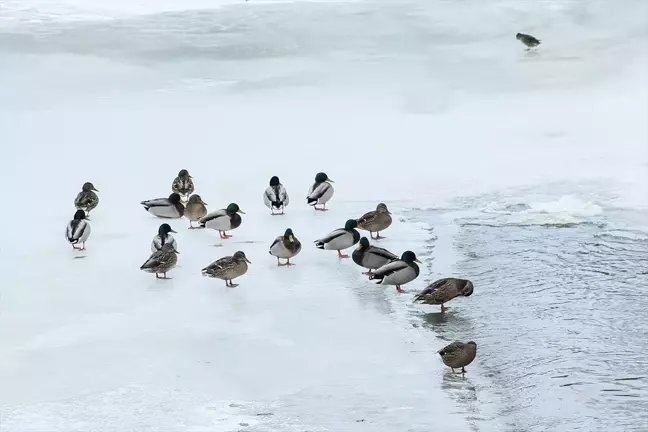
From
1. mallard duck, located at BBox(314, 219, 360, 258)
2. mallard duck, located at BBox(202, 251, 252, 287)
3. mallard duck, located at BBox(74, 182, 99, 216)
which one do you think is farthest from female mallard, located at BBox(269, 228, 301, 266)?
mallard duck, located at BBox(74, 182, 99, 216)

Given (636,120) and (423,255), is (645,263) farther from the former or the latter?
(636,120)

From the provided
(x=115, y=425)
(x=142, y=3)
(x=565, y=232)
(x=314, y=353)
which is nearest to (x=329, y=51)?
(x=142, y=3)

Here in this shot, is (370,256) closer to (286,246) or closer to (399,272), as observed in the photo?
(399,272)

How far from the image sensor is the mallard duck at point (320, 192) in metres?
10.6

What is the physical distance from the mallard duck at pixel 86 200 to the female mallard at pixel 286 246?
252cm

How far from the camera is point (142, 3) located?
21.9m

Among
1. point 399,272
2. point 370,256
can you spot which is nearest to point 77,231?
point 370,256

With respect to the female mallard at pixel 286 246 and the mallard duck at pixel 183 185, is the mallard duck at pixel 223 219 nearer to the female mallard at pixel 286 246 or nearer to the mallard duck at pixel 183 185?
the female mallard at pixel 286 246

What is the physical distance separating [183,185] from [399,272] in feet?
12.1

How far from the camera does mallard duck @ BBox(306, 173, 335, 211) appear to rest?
10609mm

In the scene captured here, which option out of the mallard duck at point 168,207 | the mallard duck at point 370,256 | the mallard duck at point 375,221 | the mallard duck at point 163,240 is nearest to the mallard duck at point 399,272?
the mallard duck at point 370,256

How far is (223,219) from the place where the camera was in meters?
9.79

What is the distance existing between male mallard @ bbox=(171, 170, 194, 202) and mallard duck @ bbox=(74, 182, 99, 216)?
34.3 inches

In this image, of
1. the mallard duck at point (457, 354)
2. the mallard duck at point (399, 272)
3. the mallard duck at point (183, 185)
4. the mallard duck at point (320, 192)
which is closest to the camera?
the mallard duck at point (457, 354)
